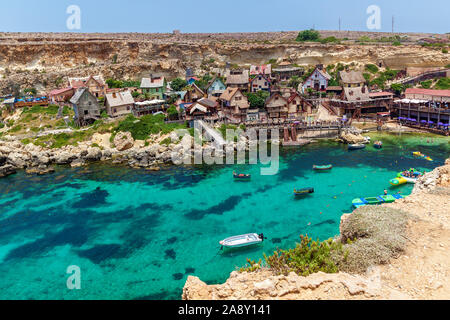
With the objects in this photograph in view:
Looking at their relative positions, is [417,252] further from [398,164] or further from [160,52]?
[160,52]

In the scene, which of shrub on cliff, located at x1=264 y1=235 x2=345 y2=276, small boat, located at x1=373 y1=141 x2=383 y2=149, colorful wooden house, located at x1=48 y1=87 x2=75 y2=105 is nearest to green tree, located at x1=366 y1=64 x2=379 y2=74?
Result: small boat, located at x1=373 y1=141 x2=383 y2=149

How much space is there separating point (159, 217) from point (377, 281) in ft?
81.5

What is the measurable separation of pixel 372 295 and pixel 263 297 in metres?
4.20

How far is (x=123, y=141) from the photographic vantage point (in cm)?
5544

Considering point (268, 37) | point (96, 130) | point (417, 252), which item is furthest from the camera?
point (268, 37)

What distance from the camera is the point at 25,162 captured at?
52938 millimetres

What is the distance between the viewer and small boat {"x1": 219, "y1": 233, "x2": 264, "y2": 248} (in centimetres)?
2734

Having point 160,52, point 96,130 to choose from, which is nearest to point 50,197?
point 96,130

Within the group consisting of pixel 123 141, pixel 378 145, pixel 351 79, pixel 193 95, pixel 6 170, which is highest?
pixel 351 79

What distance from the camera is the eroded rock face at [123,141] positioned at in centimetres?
5497

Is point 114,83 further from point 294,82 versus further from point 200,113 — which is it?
point 294,82

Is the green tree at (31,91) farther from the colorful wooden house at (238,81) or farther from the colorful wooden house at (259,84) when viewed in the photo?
the colorful wooden house at (259,84)

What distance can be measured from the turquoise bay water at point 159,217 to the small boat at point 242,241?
29.1 inches

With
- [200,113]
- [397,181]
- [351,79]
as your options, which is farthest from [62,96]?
[351,79]
